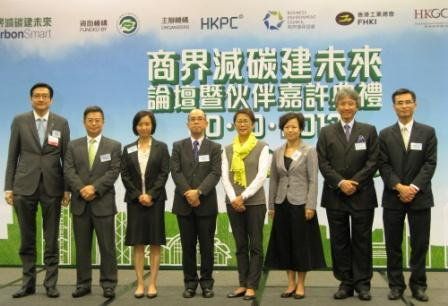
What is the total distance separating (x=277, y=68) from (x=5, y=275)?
331 centimetres

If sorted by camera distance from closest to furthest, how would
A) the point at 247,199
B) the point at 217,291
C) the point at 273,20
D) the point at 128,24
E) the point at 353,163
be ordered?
the point at 353,163 → the point at 247,199 → the point at 217,291 → the point at 273,20 → the point at 128,24

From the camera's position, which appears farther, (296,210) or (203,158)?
(203,158)

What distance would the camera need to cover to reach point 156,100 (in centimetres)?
516

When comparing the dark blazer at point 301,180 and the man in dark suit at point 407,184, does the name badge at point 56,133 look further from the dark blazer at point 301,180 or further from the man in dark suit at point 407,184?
the man in dark suit at point 407,184

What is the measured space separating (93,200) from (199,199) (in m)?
0.81

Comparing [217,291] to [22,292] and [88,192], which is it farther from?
[22,292]

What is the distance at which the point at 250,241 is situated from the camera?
3924 mm

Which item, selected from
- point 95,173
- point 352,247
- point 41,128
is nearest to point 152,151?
point 95,173

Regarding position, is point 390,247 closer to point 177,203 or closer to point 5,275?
point 177,203

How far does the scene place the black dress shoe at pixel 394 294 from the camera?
380 cm

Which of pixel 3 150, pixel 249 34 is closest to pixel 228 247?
pixel 249 34

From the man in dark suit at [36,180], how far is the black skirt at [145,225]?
1.99 ft

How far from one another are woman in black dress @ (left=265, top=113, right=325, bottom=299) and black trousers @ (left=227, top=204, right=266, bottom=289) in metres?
0.10

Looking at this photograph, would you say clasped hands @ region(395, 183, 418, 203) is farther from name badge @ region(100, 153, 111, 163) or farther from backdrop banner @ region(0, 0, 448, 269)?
name badge @ region(100, 153, 111, 163)
